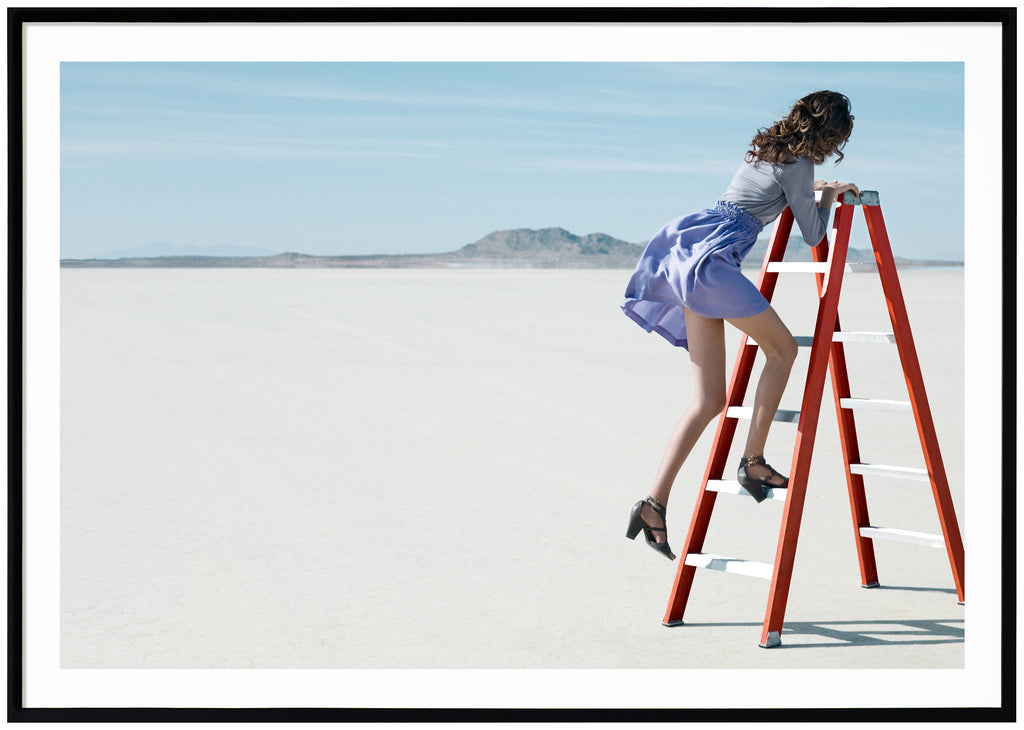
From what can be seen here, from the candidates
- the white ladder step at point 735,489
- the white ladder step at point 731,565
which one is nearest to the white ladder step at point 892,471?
the white ladder step at point 735,489

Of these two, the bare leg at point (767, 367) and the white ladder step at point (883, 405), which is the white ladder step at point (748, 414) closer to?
the bare leg at point (767, 367)

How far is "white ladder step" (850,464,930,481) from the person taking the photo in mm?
5314

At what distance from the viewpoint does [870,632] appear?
16.6ft

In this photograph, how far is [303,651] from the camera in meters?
4.83

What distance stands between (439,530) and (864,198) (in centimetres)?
301

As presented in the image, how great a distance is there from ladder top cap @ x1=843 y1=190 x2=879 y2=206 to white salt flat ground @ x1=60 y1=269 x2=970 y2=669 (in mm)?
1738

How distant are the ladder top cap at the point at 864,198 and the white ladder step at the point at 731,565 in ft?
4.92

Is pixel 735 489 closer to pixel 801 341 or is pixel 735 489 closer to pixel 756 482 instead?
pixel 756 482

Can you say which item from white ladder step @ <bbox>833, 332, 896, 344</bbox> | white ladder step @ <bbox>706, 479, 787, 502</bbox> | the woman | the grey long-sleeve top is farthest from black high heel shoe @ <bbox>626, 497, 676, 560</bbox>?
the grey long-sleeve top

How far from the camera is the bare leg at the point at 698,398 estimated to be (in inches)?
196

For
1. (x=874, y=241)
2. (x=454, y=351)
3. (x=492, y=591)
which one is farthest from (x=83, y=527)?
(x=454, y=351)
